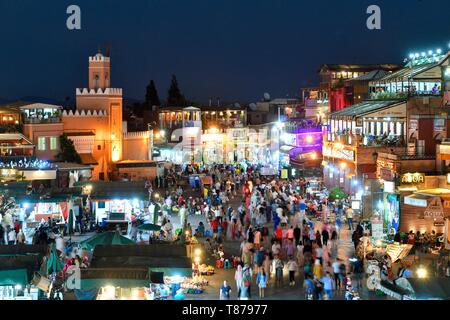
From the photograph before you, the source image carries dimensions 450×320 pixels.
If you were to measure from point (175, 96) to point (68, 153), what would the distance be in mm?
37390

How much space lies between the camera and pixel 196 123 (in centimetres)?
5972

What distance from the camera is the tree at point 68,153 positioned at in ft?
132

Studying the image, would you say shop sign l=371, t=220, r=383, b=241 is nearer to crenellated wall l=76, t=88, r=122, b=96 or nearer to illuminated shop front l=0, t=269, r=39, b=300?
illuminated shop front l=0, t=269, r=39, b=300

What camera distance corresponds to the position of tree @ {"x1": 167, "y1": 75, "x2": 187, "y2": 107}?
245 feet

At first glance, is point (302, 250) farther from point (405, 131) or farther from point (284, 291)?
point (405, 131)

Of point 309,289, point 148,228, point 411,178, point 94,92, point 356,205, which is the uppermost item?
point 94,92

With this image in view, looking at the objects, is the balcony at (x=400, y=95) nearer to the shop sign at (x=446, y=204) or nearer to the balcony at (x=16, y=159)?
the shop sign at (x=446, y=204)

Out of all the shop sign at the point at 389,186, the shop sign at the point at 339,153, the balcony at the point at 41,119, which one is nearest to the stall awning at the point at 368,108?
the shop sign at the point at 339,153

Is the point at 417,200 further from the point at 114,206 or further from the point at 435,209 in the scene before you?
the point at 114,206

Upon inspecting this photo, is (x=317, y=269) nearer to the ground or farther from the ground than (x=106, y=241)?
nearer to the ground

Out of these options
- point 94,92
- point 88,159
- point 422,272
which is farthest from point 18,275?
point 94,92

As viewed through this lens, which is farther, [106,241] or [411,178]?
[411,178]

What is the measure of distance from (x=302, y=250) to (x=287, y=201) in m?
9.90

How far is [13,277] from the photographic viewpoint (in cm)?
1475
